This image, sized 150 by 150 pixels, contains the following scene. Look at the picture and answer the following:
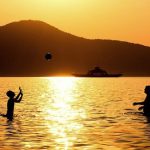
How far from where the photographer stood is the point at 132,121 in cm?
3850

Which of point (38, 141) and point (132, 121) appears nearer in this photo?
point (38, 141)

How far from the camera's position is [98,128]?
3428cm

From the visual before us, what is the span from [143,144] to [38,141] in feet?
16.7

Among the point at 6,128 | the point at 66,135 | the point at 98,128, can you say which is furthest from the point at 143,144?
the point at 6,128

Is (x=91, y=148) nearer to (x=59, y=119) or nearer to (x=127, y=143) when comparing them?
(x=127, y=143)

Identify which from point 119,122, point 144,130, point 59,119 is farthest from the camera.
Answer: point 59,119

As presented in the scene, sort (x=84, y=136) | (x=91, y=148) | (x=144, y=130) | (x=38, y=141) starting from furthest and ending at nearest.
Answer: (x=144, y=130) → (x=84, y=136) → (x=38, y=141) → (x=91, y=148)

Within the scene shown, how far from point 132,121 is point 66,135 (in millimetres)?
8981

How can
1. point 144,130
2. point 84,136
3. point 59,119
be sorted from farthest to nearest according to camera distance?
1. point 59,119
2. point 144,130
3. point 84,136

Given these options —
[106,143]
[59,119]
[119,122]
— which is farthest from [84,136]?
[59,119]

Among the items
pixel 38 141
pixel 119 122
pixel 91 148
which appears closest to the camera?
pixel 91 148

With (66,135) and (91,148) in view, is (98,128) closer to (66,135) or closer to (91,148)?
(66,135)

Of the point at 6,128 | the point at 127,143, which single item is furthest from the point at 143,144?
the point at 6,128

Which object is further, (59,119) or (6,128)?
(59,119)
